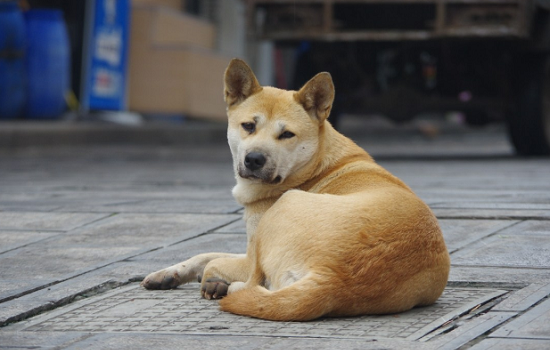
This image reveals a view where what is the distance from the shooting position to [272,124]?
4.20 meters

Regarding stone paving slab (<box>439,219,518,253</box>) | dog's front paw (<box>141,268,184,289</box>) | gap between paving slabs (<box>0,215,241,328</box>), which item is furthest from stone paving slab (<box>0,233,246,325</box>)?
stone paving slab (<box>439,219,518,253</box>)

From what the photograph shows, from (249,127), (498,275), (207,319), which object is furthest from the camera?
(249,127)

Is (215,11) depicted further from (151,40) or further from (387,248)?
(387,248)

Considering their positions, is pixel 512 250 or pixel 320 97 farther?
pixel 512 250

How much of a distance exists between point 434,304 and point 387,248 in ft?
1.18

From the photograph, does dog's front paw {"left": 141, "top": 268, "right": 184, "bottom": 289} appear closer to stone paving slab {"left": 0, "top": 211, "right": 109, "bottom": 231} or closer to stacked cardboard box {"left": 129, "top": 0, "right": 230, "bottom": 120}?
stone paving slab {"left": 0, "top": 211, "right": 109, "bottom": 231}

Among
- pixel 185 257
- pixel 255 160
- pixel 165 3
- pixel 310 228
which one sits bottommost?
pixel 185 257

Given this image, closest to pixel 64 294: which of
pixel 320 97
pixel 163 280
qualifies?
pixel 163 280

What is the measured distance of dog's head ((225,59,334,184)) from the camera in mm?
4145

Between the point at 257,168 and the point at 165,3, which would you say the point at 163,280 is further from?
the point at 165,3

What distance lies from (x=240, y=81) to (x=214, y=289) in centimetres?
100

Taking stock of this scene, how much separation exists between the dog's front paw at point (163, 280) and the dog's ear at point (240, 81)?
0.85m

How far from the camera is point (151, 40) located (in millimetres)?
16156

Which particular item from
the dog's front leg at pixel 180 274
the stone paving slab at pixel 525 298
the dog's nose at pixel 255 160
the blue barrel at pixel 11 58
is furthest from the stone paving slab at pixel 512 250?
the blue barrel at pixel 11 58
